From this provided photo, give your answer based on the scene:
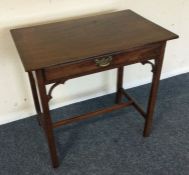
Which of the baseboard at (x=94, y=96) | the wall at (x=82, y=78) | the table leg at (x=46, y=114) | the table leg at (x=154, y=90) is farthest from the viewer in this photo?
the baseboard at (x=94, y=96)

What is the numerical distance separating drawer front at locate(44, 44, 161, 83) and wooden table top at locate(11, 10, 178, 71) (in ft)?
0.13

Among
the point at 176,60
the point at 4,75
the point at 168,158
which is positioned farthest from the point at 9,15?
the point at 176,60

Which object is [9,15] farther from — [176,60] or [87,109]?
[176,60]

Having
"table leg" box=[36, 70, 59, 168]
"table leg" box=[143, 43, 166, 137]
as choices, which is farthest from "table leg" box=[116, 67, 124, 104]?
"table leg" box=[36, 70, 59, 168]

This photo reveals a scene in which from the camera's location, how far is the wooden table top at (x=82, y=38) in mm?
1131

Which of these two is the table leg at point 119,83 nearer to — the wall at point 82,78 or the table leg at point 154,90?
the wall at point 82,78

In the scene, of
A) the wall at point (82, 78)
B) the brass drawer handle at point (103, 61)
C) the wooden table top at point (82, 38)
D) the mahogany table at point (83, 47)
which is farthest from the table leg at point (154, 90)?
the wall at point (82, 78)

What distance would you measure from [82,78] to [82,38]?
24.8 inches

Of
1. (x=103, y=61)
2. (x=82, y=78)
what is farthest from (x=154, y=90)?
(x=82, y=78)

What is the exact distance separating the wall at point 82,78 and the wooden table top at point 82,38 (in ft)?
0.40

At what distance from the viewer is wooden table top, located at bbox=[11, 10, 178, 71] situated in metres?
1.13

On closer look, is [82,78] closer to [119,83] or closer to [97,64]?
[119,83]

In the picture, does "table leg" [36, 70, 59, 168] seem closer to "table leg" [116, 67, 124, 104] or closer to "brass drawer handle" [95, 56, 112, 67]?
"brass drawer handle" [95, 56, 112, 67]

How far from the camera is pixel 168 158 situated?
1.57 m
